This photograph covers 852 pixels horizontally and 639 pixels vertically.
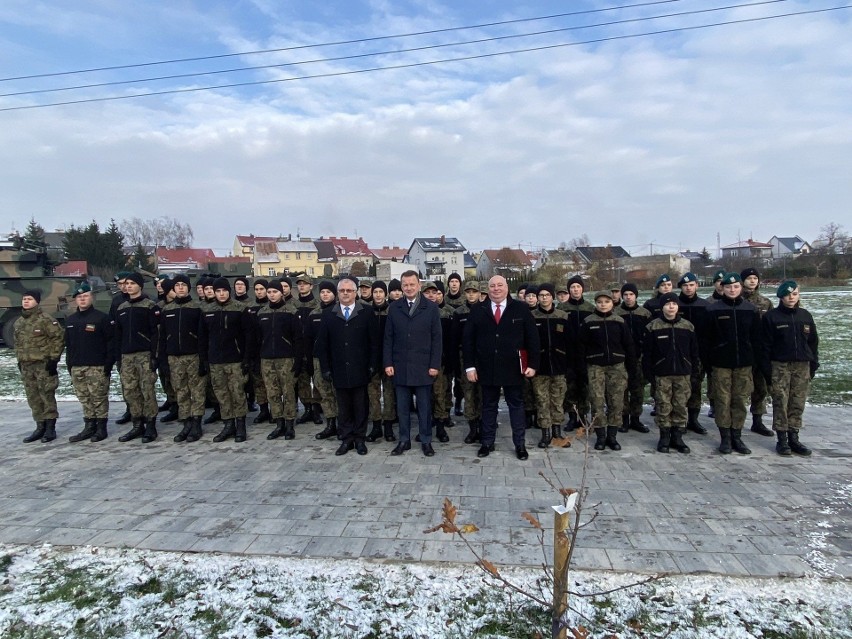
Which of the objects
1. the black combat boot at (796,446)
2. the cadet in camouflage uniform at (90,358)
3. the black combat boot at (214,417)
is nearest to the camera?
the black combat boot at (796,446)

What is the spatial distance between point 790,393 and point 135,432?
292 inches

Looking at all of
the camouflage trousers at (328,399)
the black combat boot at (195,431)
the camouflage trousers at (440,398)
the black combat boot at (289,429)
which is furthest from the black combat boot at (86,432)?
the camouflage trousers at (440,398)

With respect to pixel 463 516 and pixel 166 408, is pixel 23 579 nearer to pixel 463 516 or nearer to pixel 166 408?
→ pixel 463 516

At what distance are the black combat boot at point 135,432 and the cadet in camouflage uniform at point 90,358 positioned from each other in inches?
11.7

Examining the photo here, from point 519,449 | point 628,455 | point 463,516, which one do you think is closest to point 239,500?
point 463,516

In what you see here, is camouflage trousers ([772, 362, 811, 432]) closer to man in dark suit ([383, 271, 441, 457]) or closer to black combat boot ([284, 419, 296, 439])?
man in dark suit ([383, 271, 441, 457])

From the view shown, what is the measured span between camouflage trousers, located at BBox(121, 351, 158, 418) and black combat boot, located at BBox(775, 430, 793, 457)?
6894mm

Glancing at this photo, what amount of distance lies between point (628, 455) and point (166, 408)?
20.2 feet

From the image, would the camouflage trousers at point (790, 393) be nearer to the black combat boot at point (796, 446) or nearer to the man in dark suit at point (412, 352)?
the black combat boot at point (796, 446)

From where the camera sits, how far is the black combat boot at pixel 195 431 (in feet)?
20.0

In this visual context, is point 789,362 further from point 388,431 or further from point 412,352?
point 388,431

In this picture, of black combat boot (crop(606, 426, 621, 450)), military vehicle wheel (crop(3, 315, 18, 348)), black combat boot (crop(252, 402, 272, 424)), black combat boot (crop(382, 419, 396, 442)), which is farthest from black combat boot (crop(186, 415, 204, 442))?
military vehicle wheel (crop(3, 315, 18, 348))

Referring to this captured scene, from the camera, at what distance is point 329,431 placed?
6.09 meters

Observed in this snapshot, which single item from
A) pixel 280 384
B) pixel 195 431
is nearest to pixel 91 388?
pixel 195 431
